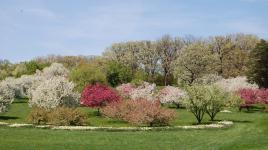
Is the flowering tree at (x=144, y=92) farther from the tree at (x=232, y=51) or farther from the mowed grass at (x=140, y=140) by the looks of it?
the tree at (x=232, y=51)

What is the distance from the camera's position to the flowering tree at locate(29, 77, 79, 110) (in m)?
51.6

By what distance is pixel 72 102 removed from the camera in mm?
53188

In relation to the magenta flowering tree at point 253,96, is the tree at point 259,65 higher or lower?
higher

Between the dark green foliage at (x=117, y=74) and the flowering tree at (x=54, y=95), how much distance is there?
1586 inches

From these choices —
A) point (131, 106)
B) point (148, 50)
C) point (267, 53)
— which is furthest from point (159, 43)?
point (131, 106)

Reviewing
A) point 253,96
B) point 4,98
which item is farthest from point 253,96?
point 4,98

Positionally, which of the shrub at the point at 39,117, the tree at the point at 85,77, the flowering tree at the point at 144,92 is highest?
the tree at the point at 85,77

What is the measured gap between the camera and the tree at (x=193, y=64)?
97.2 m

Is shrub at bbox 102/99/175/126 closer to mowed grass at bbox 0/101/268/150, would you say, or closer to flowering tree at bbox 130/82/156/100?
mowed grass at bbox 0/101/268/150

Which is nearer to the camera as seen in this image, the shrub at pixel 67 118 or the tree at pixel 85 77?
the shrub at pixel 67 118

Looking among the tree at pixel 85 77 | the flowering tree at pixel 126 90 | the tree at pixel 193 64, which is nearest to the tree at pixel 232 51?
the tree at pixel 193 64

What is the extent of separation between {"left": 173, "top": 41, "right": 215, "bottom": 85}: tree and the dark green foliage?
33.7 feet

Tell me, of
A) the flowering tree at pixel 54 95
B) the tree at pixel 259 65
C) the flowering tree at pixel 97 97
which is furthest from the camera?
the tree at pixel 259 65

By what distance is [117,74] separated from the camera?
310 feet
